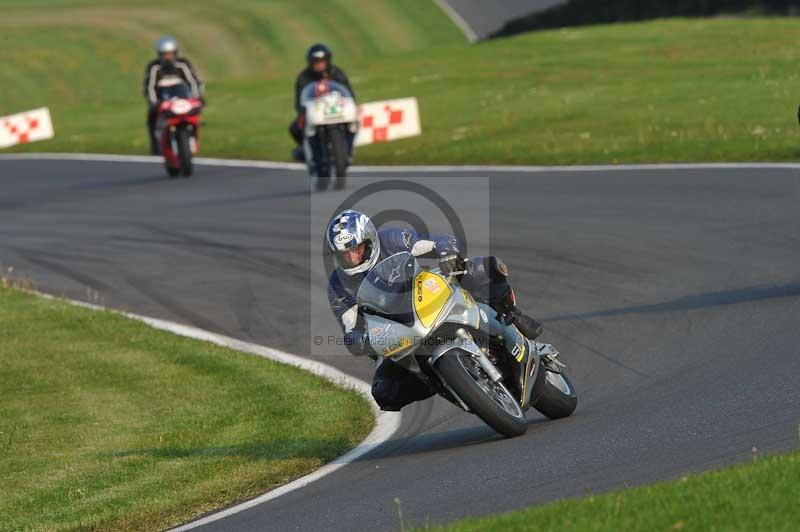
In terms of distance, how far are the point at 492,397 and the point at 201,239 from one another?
9394 mm

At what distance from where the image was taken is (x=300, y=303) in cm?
1368

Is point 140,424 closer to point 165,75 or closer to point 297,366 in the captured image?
point 297,366

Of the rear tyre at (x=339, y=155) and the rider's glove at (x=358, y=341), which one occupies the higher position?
the rear tyre at (x=339, y=155)

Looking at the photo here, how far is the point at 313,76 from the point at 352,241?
1235 centimetres

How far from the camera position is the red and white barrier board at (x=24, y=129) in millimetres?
31484

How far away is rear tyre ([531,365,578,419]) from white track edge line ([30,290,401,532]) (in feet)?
3.45

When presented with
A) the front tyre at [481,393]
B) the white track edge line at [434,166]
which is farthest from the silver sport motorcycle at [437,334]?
the white track edge line at [434,166]

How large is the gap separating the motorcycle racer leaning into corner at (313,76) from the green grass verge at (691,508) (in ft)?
45.7

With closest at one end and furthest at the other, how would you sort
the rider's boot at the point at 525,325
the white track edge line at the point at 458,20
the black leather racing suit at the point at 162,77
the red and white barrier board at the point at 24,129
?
the rider's boot at the point at 525,325 → the black leather racing suit at the point at 162,77 → the red and white barrier board at the point at 24,129 → the white track edge line at the point at 458,20

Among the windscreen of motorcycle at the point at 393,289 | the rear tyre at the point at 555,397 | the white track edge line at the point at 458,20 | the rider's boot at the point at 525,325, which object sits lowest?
the rear tyre at the point at 555,397

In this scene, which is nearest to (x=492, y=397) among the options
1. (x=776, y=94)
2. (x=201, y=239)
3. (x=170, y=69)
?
(x=201, y=239)

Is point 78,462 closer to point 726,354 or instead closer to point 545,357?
point 545,357

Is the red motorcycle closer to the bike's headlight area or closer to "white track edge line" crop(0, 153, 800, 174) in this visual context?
the bike's headlight area

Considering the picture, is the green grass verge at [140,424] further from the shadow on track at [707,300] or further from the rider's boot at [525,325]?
the shadow on track at [707,300]
